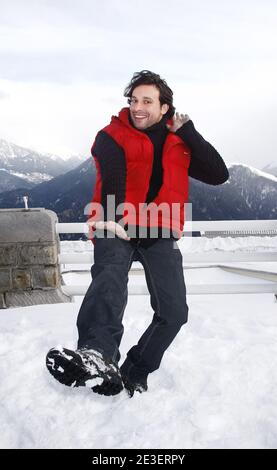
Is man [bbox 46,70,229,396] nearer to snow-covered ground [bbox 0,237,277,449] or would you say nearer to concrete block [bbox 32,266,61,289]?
snow-covered ground [bbox 0,237,277,449]

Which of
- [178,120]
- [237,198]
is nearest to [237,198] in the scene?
[237,198]

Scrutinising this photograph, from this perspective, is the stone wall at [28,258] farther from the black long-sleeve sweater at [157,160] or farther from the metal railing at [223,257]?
the black long-sleeve sweater at [157,160]

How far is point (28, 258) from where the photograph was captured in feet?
15.6

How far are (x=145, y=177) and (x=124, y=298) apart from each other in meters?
0.70

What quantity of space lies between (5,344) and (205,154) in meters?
2.19

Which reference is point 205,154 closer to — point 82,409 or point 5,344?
point 82,409

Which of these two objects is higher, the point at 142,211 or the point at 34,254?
the point at 142,211

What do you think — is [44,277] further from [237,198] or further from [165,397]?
[237,198]

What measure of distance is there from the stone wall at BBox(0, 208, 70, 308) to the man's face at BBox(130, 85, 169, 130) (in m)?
2.60

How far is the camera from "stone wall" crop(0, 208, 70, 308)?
471 centimetres

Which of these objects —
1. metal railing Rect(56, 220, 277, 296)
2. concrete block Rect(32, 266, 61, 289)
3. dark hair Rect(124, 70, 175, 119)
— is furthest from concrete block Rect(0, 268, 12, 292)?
dark hair Rect(124, 70, 175, 119)

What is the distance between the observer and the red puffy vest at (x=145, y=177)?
2.28 metres

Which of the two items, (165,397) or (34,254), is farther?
(34,254)

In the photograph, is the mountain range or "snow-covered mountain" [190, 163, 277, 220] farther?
"snow-covered mountain" [190, 163, 277, 220]
